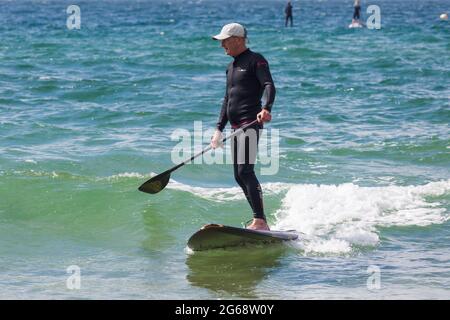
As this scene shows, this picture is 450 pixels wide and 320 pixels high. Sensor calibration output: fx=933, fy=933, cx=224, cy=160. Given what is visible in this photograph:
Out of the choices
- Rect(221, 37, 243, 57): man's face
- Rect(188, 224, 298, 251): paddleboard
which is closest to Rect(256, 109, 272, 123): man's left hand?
Rect(221, 37, 243, 57): man's face

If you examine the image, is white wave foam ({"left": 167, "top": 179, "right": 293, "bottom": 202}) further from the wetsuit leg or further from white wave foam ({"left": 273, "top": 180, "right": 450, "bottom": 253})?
the wetsuit leg

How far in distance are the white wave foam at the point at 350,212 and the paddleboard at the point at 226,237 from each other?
0.40m

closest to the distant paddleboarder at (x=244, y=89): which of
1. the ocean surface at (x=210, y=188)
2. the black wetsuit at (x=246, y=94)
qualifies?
the black wetsuit at (x=246, y=94)

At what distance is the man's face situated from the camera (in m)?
8.42

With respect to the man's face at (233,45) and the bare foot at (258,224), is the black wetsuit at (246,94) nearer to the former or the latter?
the man's face at (233,45)

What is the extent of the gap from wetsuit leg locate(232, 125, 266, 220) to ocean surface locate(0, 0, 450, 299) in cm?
47

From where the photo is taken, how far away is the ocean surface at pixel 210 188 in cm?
800

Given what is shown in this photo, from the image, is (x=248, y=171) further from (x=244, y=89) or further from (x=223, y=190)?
(x=223, y=190)

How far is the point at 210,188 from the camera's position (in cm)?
1173

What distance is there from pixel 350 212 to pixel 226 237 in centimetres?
224

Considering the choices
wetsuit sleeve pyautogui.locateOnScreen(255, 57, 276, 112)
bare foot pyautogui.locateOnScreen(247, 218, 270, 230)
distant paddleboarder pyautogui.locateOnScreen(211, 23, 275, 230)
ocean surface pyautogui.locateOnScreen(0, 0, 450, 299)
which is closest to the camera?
ocean surface pyautogui.locateOnScreen(0, 0, 450, 299)

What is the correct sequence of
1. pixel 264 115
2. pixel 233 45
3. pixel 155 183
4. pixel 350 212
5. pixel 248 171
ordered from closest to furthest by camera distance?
pixel 264 115 → pixel 233 45 → pixel 248 171 → pixel 155 183 → pixel 350 212

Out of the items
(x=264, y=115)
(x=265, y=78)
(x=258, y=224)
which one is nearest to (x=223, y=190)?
(x=258, y=224)

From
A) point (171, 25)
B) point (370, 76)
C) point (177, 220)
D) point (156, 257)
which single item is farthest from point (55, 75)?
point (171, 25)
